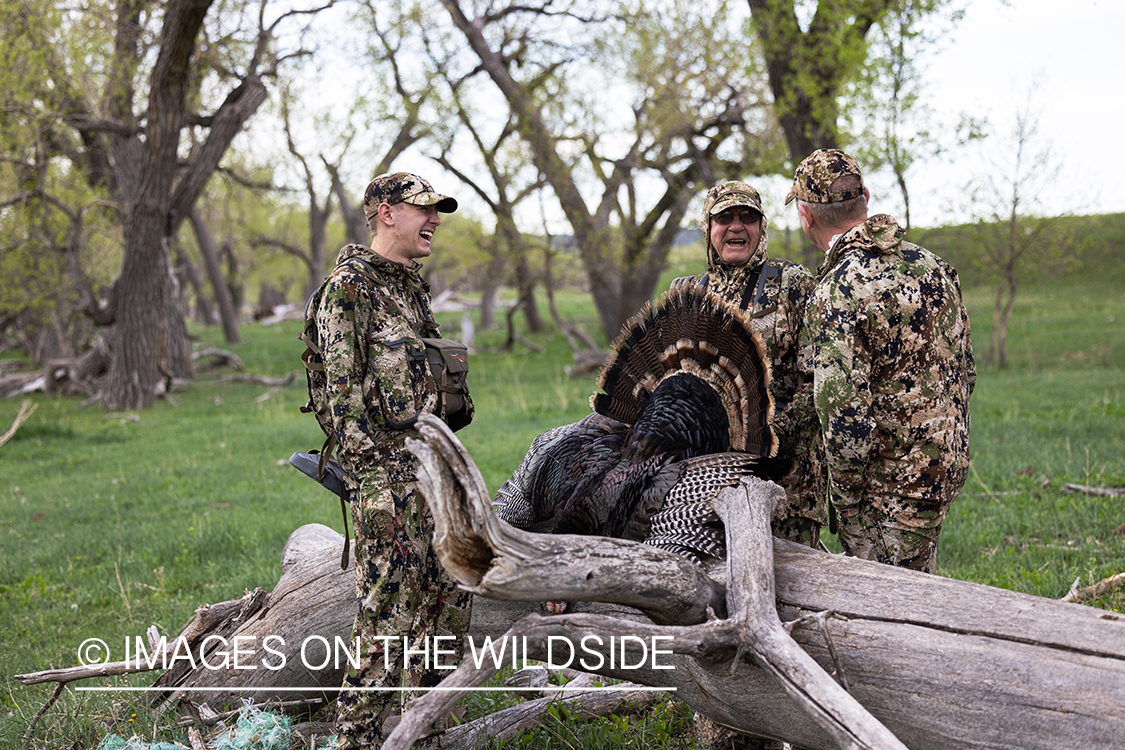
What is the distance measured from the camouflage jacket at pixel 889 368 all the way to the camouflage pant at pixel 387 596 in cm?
176

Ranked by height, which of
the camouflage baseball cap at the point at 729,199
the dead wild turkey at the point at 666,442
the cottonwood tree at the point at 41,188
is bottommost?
the dead wild turkey at the point at 666,442

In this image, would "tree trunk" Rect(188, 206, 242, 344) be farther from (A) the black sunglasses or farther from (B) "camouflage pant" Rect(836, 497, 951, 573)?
(B) "camouflage pant" Rect(836, 497, 951, 573)

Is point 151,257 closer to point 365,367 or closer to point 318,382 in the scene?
point 318,382

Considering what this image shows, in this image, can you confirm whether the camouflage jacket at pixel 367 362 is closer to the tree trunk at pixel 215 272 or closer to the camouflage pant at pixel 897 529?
the camouflage pant at pixel 897 529

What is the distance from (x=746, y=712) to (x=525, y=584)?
1.08m

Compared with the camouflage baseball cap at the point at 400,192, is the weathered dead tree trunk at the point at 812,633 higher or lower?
lower

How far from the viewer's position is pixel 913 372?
130 inches

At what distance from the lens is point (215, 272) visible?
1121 inches

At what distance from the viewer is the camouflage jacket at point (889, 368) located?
3.27 metres

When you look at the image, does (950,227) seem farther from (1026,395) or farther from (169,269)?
(169,269)

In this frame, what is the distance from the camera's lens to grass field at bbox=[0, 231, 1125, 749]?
5.05 m

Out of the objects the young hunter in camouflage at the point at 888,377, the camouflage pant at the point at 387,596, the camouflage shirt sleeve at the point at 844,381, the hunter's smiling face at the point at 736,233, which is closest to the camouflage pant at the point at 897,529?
the young hunter in camouflage at the point at 888,377

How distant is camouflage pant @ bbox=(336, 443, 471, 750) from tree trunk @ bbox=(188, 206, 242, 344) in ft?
78.6

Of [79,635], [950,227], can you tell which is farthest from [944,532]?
[950,227]
